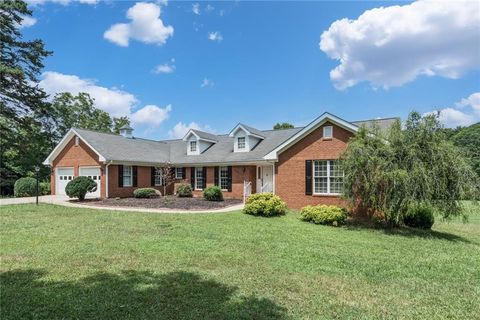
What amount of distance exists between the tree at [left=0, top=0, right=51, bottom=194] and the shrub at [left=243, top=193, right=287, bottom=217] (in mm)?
21937

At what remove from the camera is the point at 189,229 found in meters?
11.0

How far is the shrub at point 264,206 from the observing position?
14.7 meters

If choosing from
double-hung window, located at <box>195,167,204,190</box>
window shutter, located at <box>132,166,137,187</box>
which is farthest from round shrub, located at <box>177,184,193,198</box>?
window shutter, located at <box>132,166,137,187</box>

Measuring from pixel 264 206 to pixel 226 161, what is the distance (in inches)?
313

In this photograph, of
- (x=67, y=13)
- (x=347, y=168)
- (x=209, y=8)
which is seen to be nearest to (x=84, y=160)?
(x=67, y=13)

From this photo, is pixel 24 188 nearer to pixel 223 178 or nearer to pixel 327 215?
pixel 223 178

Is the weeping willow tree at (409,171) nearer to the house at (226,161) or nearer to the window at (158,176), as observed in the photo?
the house at (226,161)

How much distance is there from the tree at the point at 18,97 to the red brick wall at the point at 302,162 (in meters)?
22.7

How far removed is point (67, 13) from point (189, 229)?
8791 mm

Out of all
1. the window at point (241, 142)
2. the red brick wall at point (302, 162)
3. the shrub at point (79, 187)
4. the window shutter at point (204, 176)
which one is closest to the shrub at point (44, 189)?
the shrub at point (79, 187)

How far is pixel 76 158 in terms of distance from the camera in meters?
23.3

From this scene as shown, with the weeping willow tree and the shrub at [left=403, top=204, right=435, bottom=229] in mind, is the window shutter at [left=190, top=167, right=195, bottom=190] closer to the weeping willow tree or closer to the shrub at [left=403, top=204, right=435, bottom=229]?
the weeping willow tree


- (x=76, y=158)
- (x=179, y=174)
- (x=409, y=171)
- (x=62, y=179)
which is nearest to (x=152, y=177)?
(x=179, y=174)

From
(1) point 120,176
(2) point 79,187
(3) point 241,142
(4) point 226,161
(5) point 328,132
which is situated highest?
(3) point 241,142
